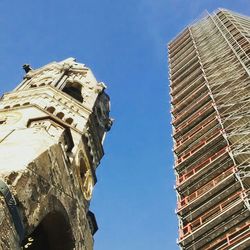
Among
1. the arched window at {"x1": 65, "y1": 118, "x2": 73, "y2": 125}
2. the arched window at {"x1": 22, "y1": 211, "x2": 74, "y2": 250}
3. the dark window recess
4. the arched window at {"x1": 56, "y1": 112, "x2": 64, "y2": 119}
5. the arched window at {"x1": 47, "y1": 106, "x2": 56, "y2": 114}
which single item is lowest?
the arched window at {"x1": 22, "y1": 211, "x2": 74, "y2": 250}

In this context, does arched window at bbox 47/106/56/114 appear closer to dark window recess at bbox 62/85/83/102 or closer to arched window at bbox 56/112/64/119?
arched window at bbox 56/112/64/119

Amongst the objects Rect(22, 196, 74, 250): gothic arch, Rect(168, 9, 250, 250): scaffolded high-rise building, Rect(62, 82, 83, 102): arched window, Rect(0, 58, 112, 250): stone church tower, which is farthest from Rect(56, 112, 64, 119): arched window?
Rect(22, 196, 74, 250): gothic arch

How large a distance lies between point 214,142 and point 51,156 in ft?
25.0

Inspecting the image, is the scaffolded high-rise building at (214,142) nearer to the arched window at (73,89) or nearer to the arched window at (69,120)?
the arched window at (69,120)

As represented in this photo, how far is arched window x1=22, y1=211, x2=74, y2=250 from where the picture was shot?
50.3 feet

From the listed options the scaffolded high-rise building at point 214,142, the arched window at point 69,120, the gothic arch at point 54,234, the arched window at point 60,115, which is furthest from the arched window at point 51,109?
the gothic arch at point 54,234

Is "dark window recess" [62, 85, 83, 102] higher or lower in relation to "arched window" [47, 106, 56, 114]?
higher

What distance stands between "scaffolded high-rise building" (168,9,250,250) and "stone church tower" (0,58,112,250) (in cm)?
346

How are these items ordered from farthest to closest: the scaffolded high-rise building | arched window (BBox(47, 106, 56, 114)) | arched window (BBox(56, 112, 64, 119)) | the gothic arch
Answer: arched window (BBox(56, 112, 64, 119)) → arched window (BBox(47, 106, 56, 114)) → the gothic arch → the scaffolded high-rise building

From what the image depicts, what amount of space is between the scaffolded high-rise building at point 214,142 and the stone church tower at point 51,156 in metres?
3.46

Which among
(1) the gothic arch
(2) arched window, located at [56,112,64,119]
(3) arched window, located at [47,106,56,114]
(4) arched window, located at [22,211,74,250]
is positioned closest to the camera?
(1) the gothic arch

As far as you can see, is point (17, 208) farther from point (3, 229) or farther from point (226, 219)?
point (226, 219)

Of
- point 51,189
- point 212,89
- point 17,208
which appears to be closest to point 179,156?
point 212,89

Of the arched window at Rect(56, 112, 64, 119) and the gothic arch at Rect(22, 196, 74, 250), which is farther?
the arched window at Rect(56, 112, 64, 119)
